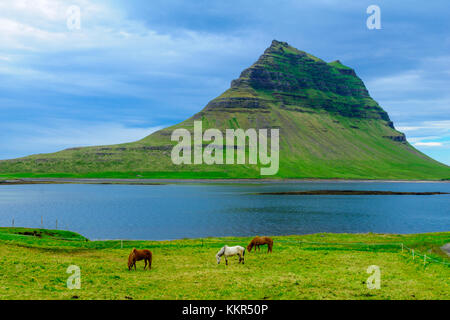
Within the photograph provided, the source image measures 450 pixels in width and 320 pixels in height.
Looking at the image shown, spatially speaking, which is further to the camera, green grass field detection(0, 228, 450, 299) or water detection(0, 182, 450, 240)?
water detection(0, 182, 450, 240)

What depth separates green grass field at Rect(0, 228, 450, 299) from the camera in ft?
73.2

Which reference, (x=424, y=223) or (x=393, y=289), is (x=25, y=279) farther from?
(x=424, y=223)

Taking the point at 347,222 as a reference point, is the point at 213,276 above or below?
above

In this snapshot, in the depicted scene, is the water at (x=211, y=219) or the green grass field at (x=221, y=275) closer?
the green grass field at (x=221, y=275)

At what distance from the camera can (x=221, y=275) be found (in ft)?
92.5

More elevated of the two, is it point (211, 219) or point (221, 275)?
point (221, 275)

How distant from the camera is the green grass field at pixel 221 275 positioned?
878 inches

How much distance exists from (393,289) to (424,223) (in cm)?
8357

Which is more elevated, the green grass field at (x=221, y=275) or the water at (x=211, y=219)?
the green grass field at (x=221, y=275)

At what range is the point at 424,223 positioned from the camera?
307 feet

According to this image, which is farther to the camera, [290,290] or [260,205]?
[260,205]

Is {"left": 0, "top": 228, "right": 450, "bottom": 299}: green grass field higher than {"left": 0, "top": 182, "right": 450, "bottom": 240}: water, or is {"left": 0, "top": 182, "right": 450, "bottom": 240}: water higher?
{"left": 0, "top": 228, "right": 450, "bottom": 299}: green grass field
